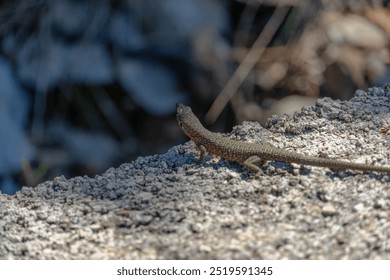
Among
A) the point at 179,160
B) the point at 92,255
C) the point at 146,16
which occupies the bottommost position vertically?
the point at 92,255

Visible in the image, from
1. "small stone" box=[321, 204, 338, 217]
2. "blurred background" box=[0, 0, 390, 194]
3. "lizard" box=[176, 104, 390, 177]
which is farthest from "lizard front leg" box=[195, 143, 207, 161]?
"blurred background" box=[0, 0, 390, 194]

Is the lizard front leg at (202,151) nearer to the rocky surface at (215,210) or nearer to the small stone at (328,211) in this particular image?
the rocky surface at (215,210)

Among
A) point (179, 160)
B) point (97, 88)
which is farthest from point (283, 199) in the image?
point (97, 88)

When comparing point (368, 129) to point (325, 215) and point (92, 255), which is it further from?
point (92, 255)

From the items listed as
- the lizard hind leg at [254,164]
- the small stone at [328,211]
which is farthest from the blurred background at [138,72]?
the small stone at [328,211]

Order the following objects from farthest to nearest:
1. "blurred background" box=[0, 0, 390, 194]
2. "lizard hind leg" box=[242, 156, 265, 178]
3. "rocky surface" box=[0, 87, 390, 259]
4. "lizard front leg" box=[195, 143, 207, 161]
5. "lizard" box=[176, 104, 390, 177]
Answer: "blurred background" box=[0, 0, 390, 194] < "lizard front leg" box=[195, 143, 207, 161] < "lizard hind leg" box=[242, 156, 265, 178] < "lizard" box=[176, 104, 390, 177] < "rocky surface" box=[0, 87, 390, 259]

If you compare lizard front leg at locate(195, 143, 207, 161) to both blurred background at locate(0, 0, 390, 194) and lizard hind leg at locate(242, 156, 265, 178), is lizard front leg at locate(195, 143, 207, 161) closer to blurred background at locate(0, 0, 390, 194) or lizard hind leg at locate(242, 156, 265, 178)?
lizard hind leg at locate(242, 156, 265, 178)
